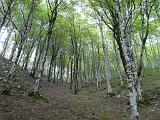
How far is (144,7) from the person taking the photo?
49.9ft

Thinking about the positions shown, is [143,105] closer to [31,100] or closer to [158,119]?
[158,119]

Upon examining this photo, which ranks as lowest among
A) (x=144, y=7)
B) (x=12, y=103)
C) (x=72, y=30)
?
(x=12, y=103)

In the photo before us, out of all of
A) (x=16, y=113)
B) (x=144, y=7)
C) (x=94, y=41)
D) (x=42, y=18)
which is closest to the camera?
(x=16, y=113)

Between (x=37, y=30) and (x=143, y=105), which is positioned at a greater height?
(x=37, y=30)

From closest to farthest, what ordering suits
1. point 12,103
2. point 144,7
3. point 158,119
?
1. point 158,119
2. point 12,103
3. point 144,7

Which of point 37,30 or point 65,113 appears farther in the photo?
point 37,30

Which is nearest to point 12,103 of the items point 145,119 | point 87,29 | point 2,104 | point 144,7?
point 2,104

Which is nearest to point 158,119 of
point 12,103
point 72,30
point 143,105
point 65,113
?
point 143,105

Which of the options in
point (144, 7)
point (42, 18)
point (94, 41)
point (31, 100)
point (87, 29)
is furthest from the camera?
point (94, 41)

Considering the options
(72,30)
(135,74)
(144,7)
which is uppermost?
(72,30)

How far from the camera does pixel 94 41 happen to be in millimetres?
36125

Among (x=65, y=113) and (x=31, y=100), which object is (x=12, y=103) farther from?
(x=65, y=113)

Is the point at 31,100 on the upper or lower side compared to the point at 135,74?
lower

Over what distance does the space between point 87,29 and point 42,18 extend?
7.27 metres
